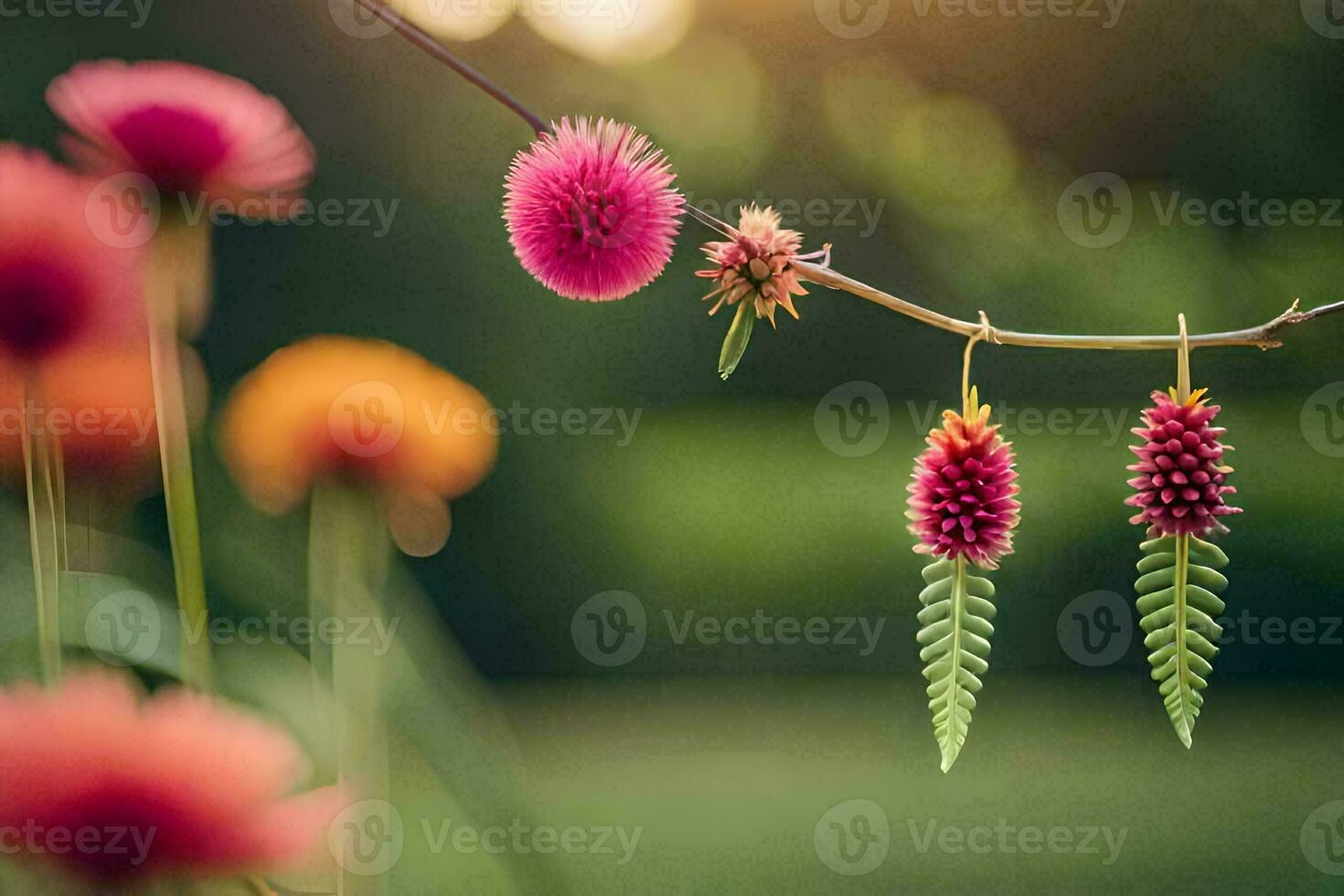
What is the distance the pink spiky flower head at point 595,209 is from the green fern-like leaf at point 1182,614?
0.15m

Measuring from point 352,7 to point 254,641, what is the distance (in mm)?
340

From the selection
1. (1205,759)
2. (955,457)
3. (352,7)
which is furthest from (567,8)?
(1205,759)

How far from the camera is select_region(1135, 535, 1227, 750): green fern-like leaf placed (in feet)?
0.84

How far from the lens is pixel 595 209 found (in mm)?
291

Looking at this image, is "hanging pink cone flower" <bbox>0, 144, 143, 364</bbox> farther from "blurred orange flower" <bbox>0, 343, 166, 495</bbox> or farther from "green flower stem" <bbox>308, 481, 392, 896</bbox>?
"green flower stem" <bbox>308, 481, 392, 896</bbox>

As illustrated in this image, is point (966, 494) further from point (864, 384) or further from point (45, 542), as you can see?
point (864, 384)

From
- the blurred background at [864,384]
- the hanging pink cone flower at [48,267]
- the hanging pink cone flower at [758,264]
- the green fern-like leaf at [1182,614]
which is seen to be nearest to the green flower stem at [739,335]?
the hanging pink cone flower at [758,264]

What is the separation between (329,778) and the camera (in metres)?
0.48

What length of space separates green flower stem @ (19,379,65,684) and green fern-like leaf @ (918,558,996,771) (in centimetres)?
28

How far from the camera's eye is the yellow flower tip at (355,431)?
1.57ft

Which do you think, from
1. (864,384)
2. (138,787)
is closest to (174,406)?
(138,787)

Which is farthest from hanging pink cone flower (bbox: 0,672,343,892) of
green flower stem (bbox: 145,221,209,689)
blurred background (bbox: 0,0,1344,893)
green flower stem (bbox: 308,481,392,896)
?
blurred background (bbox: 0,0,1344,893)

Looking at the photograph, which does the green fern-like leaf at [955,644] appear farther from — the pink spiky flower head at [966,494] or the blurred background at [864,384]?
the blurred background at [864,384]

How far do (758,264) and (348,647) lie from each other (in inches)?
12.7
